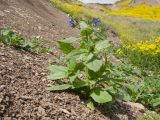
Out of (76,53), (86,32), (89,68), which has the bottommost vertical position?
(89,68)

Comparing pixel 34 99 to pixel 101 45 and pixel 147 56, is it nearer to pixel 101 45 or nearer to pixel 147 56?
pixel 101 45

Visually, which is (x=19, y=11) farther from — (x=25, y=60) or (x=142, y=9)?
(x=142, y=9)

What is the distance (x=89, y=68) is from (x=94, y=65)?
0.08 m

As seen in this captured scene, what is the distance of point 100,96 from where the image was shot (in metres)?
6.22

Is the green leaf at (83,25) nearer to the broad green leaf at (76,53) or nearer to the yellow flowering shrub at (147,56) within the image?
the broad green leaf at (76,53)

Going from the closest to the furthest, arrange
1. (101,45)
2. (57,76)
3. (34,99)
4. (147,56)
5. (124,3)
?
(34,99), (101,45), (57,76), (147,56), (124,3)

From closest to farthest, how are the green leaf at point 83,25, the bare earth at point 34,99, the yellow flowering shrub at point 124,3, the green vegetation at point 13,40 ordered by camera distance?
1. the bare earth at point 34,99
2. the green leaf at point 83,25
3. the green vegetation at point 13,40
4. the yellow flowering shrub at point 124,3

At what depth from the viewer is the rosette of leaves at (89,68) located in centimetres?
607

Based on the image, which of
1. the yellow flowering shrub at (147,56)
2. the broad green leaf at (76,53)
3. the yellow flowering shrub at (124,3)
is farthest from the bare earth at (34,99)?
the yellow flowering shrub at (124,3)

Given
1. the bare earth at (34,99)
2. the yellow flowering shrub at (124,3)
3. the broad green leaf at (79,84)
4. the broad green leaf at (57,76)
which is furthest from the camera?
the yellow flowering shrub at (124,3)

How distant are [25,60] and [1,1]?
624 cm

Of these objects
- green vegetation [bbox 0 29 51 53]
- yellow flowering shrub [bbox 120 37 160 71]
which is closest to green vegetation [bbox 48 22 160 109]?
green vegetation [bbox 0 29 51 53]

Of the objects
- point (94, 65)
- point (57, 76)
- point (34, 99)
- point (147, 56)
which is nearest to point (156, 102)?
point (57, 76)

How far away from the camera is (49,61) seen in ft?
26.9
